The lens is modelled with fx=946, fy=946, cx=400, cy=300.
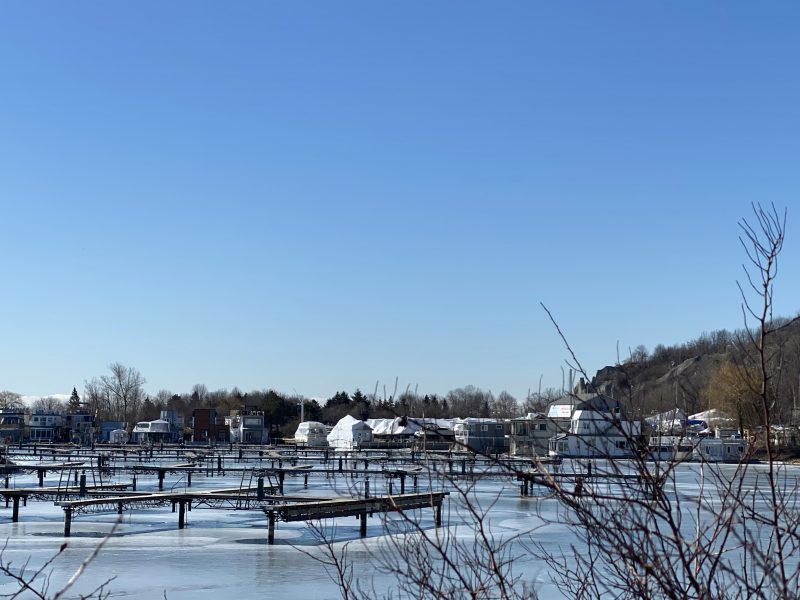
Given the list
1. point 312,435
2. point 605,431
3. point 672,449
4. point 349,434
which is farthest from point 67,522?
point 312,435

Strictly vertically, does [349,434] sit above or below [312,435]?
above

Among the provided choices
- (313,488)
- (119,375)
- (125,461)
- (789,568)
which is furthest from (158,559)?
(119,375)

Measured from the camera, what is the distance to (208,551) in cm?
2247

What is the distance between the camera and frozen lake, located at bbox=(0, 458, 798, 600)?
685 inches

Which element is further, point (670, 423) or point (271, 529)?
point (271, 529)

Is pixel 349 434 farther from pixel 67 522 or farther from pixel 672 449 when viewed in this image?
pixel 672 449

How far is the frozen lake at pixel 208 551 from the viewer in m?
17.4

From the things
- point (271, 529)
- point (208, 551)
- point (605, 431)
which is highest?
point (605, 431)

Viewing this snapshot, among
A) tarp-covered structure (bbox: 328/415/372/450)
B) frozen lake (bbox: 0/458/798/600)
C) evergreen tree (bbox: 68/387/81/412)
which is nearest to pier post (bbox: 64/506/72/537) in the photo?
frozen lake (bbox: 0/458/798/600)

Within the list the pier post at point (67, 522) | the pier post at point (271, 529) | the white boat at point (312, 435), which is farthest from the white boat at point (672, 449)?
the white boat at point (312, 435)

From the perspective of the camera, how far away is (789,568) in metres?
18.2

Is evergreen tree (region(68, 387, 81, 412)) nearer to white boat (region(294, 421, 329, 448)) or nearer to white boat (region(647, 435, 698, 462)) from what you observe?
white boat (region(294, 421, 329, 448))

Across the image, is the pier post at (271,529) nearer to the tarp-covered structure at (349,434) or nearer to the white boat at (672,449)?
the white boat at (672,449)

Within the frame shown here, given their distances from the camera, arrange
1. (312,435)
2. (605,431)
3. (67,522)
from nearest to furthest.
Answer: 1. (605,431)
2. (67,522)
3. (312,435)
